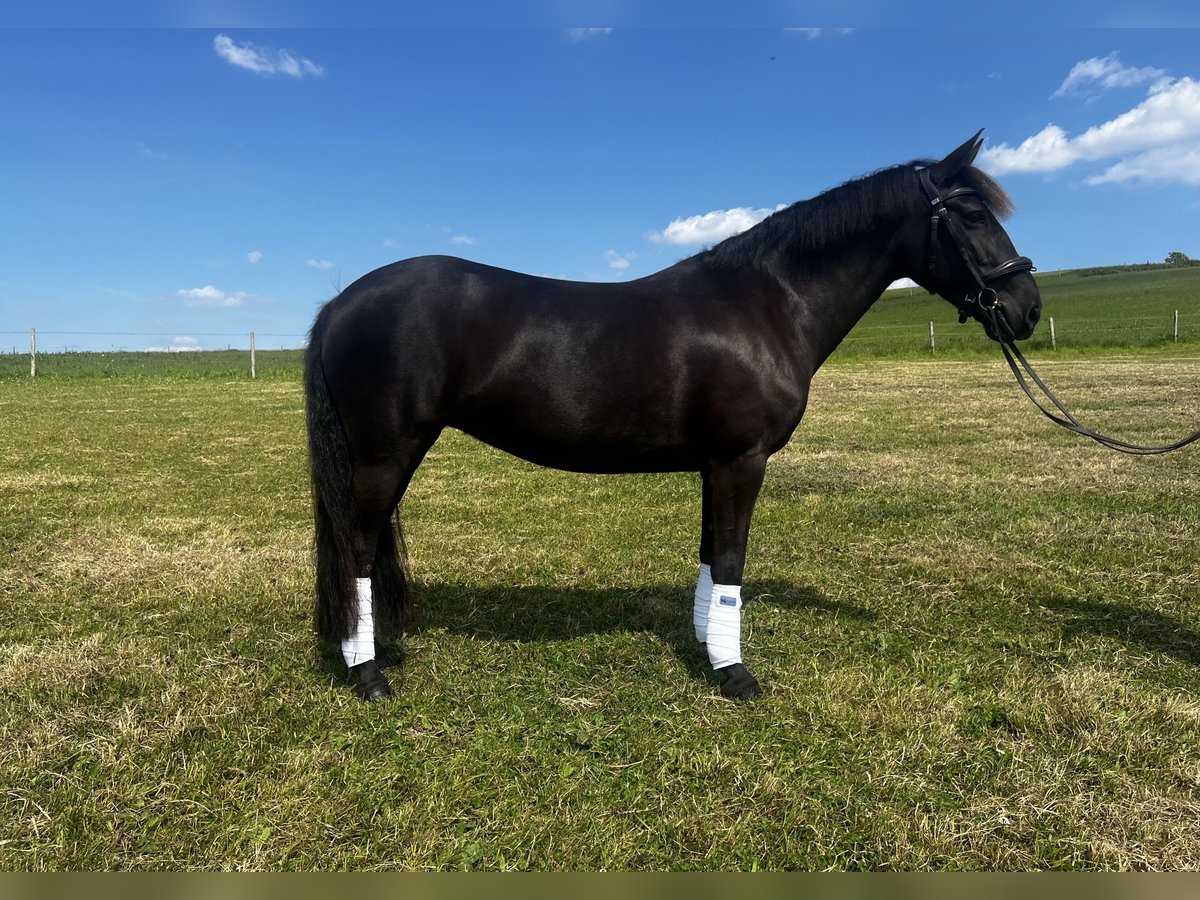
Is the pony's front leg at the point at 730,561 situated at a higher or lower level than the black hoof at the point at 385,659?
higher

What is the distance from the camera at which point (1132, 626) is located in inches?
167

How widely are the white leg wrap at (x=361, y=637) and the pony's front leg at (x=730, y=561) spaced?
67.9 inches

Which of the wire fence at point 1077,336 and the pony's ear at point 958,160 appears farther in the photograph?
the wire fence at point 1077,336

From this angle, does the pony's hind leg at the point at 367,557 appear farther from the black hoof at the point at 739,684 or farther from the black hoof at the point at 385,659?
the black hoof at the point at 739,684

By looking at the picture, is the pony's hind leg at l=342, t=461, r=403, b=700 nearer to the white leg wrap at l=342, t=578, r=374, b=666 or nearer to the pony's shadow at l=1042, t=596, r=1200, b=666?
the white leg wrap at l=342, t=578, r=374, b=666

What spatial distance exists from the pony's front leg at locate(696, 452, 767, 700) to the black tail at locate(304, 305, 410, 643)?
71.4 inches

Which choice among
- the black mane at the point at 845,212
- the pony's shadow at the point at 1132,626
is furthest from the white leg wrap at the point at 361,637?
the pony's shadow at the point at 1132,626

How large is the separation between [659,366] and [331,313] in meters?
1.65

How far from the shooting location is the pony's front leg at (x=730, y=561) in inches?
138

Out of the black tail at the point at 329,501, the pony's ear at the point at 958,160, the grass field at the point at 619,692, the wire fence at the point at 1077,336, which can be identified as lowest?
the grass field at the point at 619,692

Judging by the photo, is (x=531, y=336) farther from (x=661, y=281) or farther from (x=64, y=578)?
(x=64, y=578)

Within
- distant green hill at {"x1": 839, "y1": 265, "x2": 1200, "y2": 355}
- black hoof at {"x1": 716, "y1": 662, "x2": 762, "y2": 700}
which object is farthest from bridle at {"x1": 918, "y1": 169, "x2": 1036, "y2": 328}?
distant green hill at {"x1": 839, "y1": 265, "x2": 1200, "y2": 355}

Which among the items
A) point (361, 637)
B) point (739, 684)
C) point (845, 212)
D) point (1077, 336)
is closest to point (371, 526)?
point (361, 637)

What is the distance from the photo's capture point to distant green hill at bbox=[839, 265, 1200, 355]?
32312 mm
